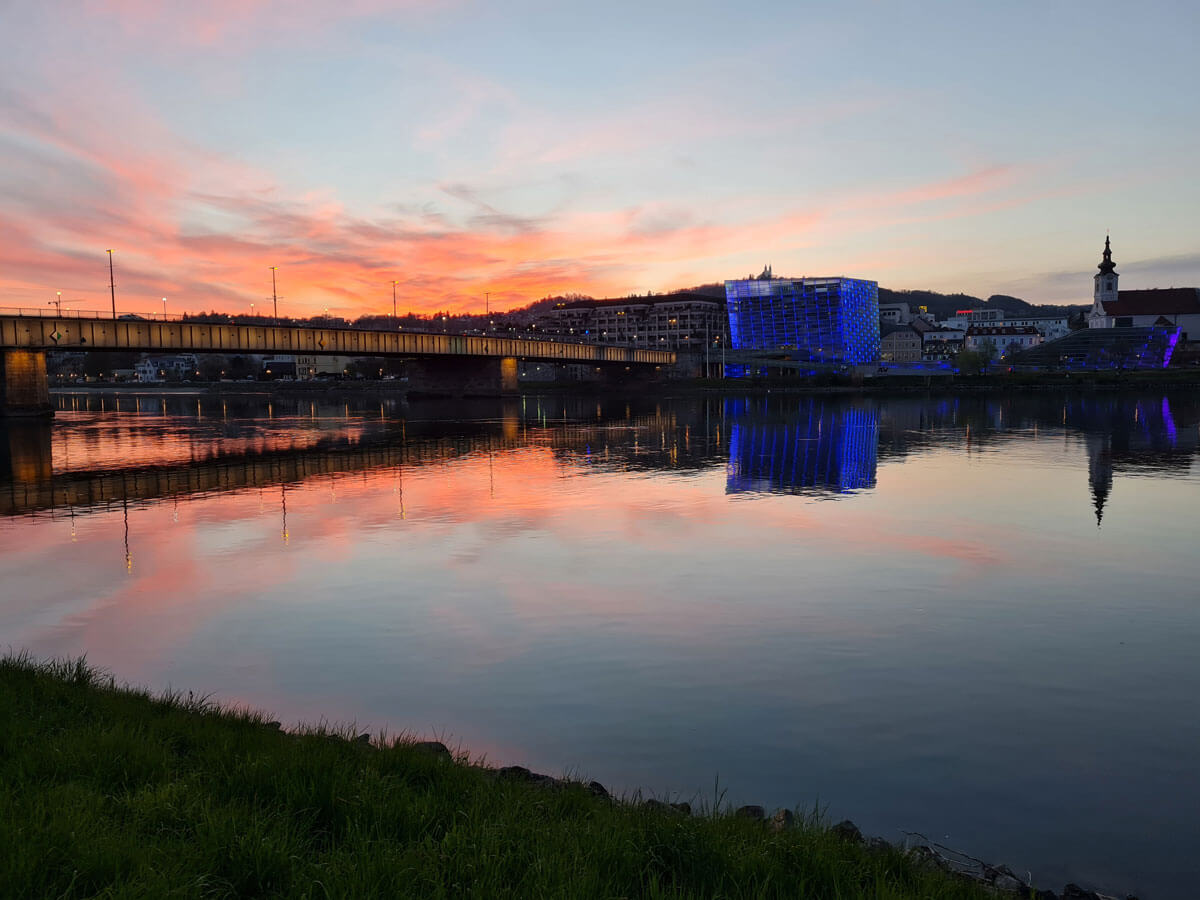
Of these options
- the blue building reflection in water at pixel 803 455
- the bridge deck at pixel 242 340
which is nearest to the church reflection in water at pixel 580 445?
the blue building reflection in water at pixel 803 455

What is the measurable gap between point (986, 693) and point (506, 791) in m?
8.84

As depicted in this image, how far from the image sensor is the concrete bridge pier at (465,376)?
529ft

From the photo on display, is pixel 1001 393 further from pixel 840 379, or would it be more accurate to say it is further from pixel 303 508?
pixel 303 508

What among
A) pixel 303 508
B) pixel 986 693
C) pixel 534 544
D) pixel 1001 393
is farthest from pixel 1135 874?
pixel 1001 393

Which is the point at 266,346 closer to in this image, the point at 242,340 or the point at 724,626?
the point at 242,340

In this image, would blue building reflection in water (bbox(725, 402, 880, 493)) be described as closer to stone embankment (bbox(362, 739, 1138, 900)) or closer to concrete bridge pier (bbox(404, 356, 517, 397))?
stone embankment (bbox(362, 739, 1138, 900))

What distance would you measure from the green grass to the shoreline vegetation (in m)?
0.02

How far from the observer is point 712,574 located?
21875 millimetres

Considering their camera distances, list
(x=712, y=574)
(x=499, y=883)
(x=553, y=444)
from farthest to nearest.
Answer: (x=553, y=444), (x=712, y=574), (x=499, y=883)

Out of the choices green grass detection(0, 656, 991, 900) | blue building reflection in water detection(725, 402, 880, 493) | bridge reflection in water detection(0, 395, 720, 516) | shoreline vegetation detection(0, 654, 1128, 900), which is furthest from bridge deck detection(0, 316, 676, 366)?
green grass detection(0, 656, 991, 900)

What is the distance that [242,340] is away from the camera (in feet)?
361

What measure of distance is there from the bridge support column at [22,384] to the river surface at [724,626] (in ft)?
200

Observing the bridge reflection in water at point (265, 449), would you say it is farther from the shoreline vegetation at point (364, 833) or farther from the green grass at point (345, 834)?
the green grass at point (345, 834)

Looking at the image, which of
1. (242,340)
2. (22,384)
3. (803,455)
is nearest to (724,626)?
(803,455)
